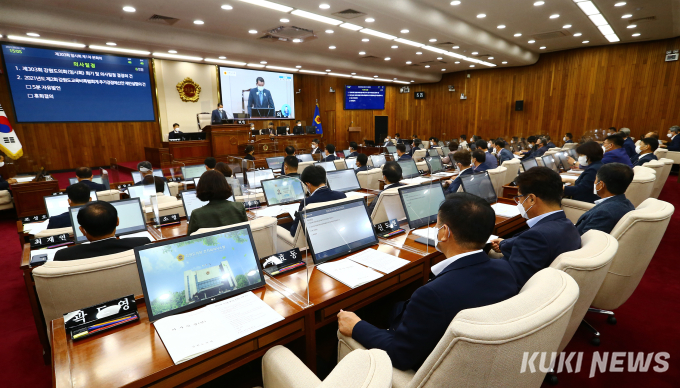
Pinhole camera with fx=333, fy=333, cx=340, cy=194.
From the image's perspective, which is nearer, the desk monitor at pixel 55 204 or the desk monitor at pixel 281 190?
the desk monitor at pixel 55 204

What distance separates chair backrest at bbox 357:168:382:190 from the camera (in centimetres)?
499

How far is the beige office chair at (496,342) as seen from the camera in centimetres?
79

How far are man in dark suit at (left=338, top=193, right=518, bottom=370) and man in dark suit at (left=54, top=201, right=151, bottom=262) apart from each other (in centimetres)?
148

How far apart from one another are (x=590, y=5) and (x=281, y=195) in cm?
704

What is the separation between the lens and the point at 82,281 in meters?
1.59

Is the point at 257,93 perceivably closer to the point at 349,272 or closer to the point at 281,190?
the point at 281,190

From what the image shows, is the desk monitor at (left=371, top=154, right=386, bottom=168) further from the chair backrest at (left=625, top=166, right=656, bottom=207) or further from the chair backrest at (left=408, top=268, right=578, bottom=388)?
the chair backrest at (left=408, top=268, right=578, bottom=388)

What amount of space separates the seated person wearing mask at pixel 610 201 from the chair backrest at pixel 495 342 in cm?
190

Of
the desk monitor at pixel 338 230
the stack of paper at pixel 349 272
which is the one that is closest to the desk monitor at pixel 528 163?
the desk monitor at pixel 338 230

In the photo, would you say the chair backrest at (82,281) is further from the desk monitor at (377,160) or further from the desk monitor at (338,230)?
the desk monitor at (377,160)

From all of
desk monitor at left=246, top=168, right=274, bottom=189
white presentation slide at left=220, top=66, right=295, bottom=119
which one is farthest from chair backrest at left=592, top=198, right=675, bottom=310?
white presentation slide at left=220, top=66, right=295, bottom=119

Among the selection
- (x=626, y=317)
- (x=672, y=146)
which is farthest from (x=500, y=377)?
(x=672, y=146)

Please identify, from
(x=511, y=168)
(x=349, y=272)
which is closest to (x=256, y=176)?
(x=349, y=272)

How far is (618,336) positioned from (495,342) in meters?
2.46
